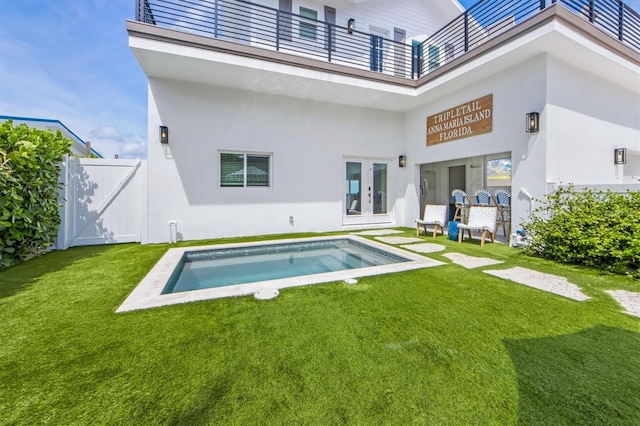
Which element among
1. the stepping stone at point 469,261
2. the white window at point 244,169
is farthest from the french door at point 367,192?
the stepping stone at point 469,261

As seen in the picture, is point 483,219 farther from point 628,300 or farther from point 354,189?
point 354,189

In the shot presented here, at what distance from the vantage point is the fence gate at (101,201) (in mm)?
6297

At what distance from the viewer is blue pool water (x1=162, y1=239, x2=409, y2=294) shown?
442 centimetres

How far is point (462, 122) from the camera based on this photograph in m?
7.63

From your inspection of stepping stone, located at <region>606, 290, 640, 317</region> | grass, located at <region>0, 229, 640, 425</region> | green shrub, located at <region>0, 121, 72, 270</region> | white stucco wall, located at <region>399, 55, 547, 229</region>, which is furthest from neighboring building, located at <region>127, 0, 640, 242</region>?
grass, located at <region>0, 229, 640, 425</region>

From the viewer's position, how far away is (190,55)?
19.1 feet

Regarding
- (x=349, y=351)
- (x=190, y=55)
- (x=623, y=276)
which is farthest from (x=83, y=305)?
(x=623, y=276)

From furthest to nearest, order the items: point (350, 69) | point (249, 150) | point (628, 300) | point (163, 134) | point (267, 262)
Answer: point (249, 150), point (350, 69), point (163, 134), point (267, 262), point (628, 300)

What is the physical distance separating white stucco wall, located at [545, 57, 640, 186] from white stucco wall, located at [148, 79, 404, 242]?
4602 mm

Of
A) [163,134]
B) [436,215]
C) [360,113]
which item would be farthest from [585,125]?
[163,134]

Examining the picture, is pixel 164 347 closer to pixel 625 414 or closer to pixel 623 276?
pixel 625 414

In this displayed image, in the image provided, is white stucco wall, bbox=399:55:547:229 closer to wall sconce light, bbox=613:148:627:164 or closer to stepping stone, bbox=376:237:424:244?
stepping stone, bbox=376:237:424:244

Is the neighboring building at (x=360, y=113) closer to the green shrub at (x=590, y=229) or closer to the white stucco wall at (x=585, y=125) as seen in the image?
the white stucco wall at (x=585, y=125)

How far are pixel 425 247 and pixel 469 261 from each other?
51.4 inches
